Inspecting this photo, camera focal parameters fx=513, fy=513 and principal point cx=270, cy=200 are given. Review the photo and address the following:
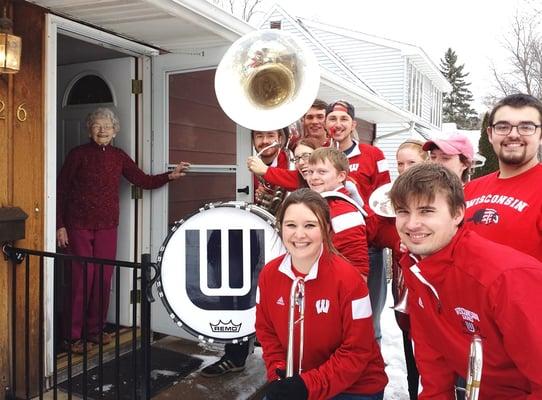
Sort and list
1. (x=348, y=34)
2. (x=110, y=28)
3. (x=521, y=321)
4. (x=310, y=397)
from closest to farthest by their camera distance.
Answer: (x=521, y=321), (x=310, y=397), (x=110, y=28), (x=348, y=34)

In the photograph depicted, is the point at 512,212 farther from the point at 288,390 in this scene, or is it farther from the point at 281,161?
the point at 281,161

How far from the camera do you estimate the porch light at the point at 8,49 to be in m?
2.55

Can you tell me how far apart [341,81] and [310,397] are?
5.26 meters

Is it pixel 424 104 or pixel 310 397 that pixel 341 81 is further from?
pixel 424 104

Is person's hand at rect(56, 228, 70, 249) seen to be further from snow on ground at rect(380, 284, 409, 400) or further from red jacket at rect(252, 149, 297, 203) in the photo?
snow on ground at rect(380, 284, 409, 400)

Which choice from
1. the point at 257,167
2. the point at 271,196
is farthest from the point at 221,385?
the point at 257,167

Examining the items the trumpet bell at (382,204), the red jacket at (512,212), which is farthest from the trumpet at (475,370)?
the trumpet bell at (382,204)

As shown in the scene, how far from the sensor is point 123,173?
12.2 feet

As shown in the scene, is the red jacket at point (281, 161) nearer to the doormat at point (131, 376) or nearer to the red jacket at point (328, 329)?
the red jacket at point (328, 329)

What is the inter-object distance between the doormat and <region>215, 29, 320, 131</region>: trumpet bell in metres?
1.66

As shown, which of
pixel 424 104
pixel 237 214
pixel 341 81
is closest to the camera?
pixel 237 214

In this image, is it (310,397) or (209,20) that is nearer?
(310,397)

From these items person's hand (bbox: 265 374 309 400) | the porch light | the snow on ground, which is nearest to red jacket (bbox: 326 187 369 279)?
person's hand (bbox: 265 374 309 400)

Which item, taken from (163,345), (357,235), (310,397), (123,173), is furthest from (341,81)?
(310,397)
